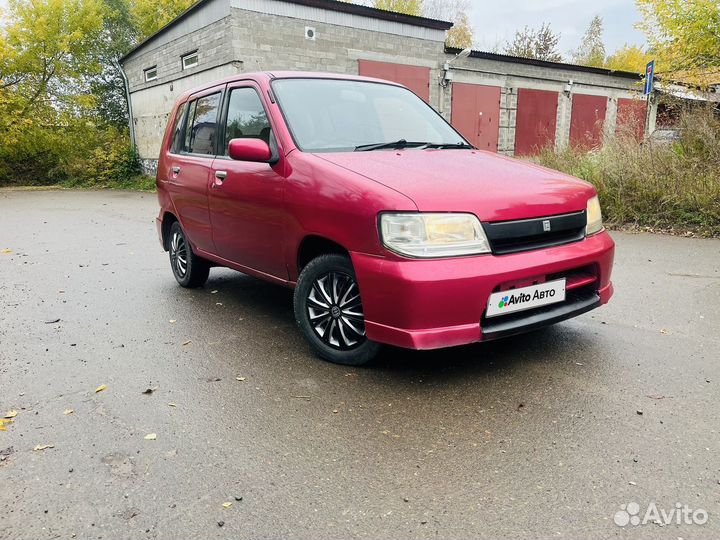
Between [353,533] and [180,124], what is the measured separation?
4.41 m

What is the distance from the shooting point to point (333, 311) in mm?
3428

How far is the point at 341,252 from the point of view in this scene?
11.0 feet

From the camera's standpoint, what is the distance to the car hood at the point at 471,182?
296cm

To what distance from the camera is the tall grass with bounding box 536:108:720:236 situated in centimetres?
766

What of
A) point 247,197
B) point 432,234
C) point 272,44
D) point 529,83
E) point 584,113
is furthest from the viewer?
point 584,113

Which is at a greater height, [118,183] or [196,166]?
[196,166]

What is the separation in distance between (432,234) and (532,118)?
21.5 meters

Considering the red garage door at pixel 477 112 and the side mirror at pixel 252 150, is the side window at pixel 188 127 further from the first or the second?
the red garage door at pixel 477 112

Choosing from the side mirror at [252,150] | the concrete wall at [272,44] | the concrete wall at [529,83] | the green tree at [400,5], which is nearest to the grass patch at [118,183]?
the concrete wall at [272,44]

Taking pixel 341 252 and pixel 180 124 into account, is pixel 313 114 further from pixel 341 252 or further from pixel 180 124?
pixel 180 124

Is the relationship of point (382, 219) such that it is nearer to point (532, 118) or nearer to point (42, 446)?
point (42, 446)

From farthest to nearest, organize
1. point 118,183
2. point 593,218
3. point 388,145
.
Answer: point 118,183
point 388,145
point 593,218

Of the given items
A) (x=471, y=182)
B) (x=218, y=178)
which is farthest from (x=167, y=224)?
(x=471, y=182)

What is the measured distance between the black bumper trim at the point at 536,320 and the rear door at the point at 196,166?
2634 mm
